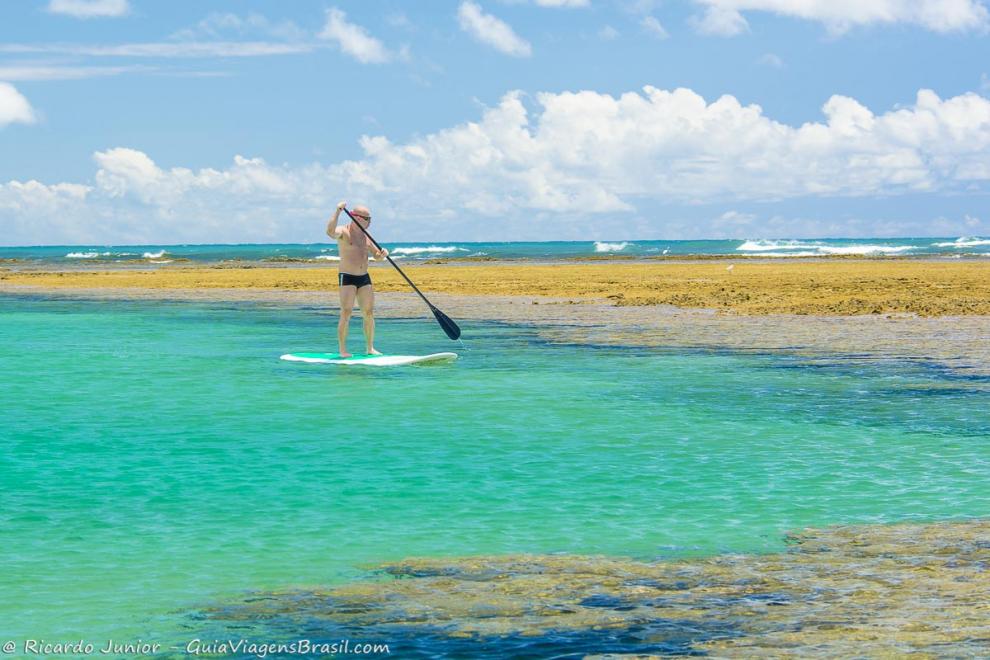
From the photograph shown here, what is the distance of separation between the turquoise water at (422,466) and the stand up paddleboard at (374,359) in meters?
0.43

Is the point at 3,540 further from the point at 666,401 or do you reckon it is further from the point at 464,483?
the point at 666,401

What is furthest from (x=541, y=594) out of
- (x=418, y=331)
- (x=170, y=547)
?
(x=418, y=331)

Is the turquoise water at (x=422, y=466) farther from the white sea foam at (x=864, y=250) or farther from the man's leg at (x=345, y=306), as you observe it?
the white sea foam at (x=864, y=250)

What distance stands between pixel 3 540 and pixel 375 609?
314 centimetres

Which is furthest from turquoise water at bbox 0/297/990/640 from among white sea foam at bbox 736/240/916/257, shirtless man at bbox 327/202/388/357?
white sea foam at bbox 736/240/916/257

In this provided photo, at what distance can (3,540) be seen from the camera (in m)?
8.08

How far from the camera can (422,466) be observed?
34.9 ft

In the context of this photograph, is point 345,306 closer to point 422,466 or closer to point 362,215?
point 362,215

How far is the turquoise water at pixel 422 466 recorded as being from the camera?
25.1ft

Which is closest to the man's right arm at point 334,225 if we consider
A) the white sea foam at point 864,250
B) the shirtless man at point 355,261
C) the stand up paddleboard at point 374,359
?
the shirtless man at point 355,261

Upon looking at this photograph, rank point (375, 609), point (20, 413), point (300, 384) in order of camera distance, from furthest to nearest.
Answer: point (300, 384) < point (20, 413) < point (375, 609)

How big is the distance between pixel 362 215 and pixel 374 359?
2342mm

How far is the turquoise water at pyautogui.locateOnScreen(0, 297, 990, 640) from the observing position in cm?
765

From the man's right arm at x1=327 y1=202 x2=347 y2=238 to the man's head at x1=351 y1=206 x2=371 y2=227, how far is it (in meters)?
0.44
